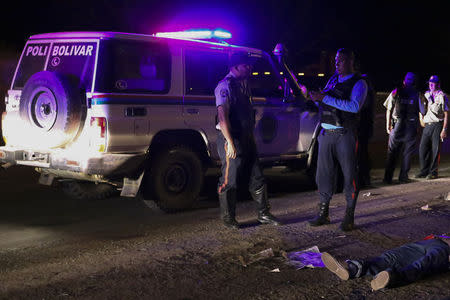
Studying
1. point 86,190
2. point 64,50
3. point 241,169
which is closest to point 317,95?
point 241,169

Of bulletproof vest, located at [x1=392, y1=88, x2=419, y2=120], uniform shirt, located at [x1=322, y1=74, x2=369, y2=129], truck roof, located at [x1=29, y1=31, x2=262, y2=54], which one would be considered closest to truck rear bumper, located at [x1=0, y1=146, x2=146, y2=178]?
truck roof, located at [x1=29, y1=31, x2=262, y2=54]

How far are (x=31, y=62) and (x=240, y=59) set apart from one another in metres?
2.71

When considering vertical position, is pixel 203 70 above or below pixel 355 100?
above

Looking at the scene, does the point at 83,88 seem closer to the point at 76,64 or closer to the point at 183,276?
the point at 76,64

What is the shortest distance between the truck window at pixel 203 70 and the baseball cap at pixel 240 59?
4.9 inches

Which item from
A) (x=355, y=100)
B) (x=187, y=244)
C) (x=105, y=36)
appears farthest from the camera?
(x=105, y=36)

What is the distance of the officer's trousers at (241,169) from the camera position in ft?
20.3

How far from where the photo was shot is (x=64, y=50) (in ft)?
22.4

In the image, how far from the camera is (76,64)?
665 cm

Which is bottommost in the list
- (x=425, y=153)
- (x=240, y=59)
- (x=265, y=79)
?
(x=425, y=153)

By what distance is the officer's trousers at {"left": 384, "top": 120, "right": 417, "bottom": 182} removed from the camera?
9.71 meters

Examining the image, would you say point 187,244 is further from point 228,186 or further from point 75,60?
point 75,60

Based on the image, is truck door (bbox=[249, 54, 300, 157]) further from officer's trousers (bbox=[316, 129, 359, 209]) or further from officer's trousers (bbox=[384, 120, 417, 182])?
officer's trousers (bbox=[384, 120, 417, 182])

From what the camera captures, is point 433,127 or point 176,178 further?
point 433,127
